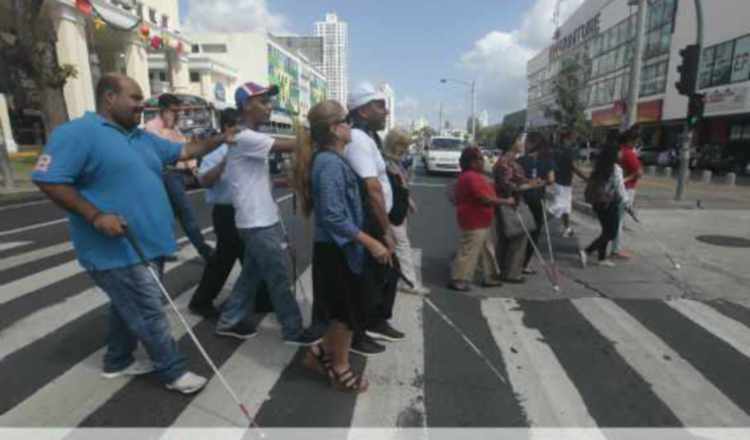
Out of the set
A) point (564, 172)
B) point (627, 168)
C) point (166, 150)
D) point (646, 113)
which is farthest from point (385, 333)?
point (646, 113)

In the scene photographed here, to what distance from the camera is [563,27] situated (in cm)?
6284

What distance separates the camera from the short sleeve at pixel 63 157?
236cm

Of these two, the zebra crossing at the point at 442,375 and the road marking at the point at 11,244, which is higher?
the road marking at the point at 11,244

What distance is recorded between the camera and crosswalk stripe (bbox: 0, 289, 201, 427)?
8.86 ft

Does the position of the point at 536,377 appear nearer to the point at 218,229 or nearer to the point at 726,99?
the point at 218,229

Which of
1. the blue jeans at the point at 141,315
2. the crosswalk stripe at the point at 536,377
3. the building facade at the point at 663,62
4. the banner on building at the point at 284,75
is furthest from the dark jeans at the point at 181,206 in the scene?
the banner on building at the point at 284,75

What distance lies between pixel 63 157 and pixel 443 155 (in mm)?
18653

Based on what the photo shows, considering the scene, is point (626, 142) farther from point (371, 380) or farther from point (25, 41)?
point (25, 41)

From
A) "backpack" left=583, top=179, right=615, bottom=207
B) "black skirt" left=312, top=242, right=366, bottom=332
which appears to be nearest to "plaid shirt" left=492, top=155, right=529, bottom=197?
"backpack" left=583, top=179, right=615, bottom=207

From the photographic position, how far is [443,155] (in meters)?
20.3

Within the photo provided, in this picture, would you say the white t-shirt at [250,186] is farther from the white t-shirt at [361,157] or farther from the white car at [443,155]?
the white car at [443,155]

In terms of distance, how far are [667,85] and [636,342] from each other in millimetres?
38616

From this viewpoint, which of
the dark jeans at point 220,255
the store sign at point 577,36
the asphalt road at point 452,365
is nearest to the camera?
the asphalt road at point 452,365

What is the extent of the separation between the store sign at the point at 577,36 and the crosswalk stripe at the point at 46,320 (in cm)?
5654
